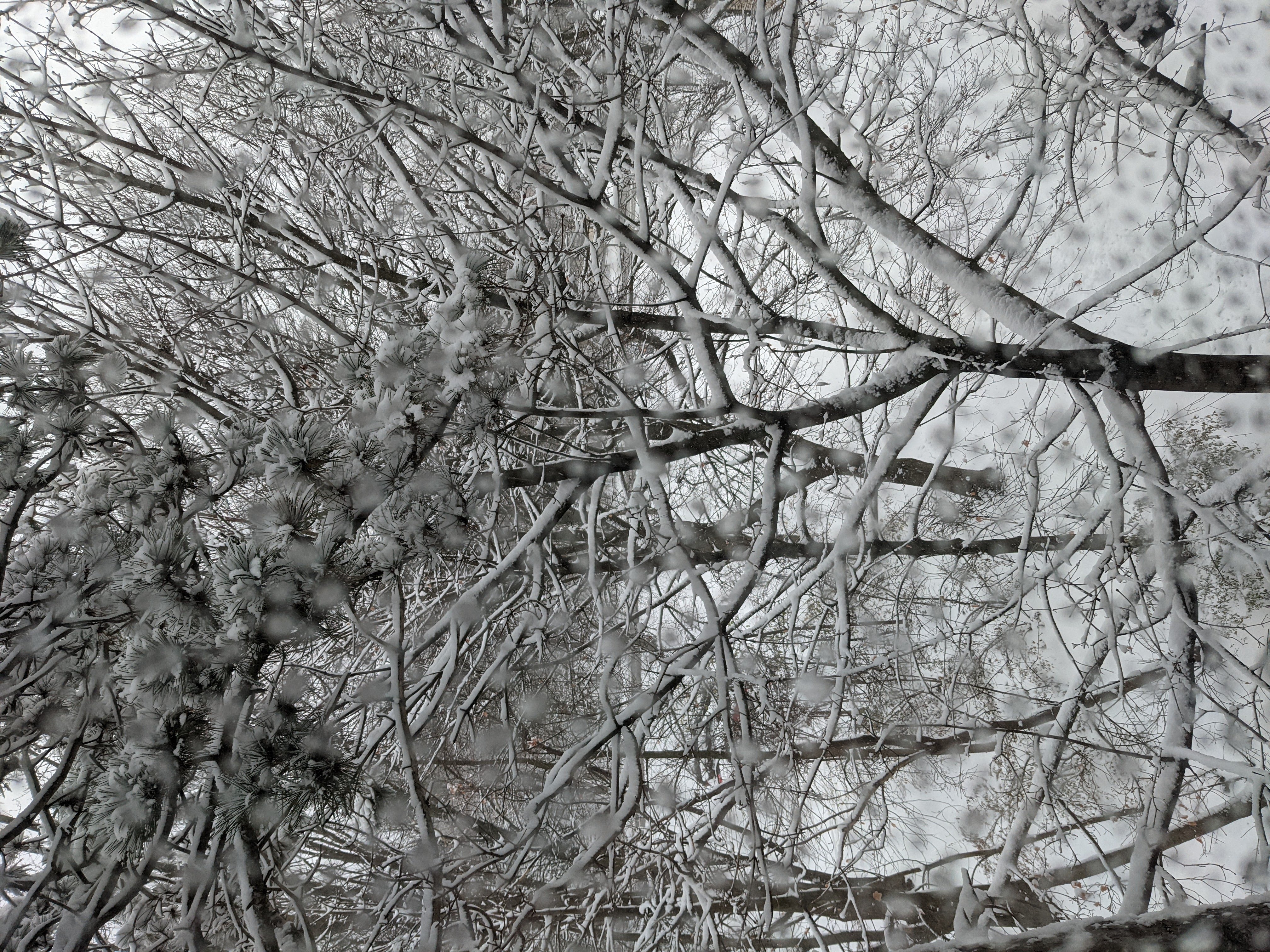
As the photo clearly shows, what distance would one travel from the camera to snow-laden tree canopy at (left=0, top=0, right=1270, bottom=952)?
1.34m

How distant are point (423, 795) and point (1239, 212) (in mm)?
5314

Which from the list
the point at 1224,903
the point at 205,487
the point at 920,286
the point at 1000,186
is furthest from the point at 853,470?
the point at 205,487

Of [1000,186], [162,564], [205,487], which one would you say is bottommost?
[162,564]

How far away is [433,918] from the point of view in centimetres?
169

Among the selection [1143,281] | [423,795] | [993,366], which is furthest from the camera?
[1143,281]

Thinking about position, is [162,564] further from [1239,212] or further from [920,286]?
[1239,212]

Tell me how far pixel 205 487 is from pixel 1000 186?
4.58 meters

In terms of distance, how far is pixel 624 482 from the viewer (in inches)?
151

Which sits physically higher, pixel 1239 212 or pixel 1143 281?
pixel 1239 212

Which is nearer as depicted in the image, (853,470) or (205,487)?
(205,487)

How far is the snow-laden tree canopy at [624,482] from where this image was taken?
1342mm

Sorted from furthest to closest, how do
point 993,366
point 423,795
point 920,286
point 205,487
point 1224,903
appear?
point 920,286, point 993,366, point 423,795, point 205,487, point 1224,903

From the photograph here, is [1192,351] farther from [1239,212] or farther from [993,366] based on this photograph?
[993,366]

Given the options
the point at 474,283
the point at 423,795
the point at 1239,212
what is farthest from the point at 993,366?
the point at 1239,212
